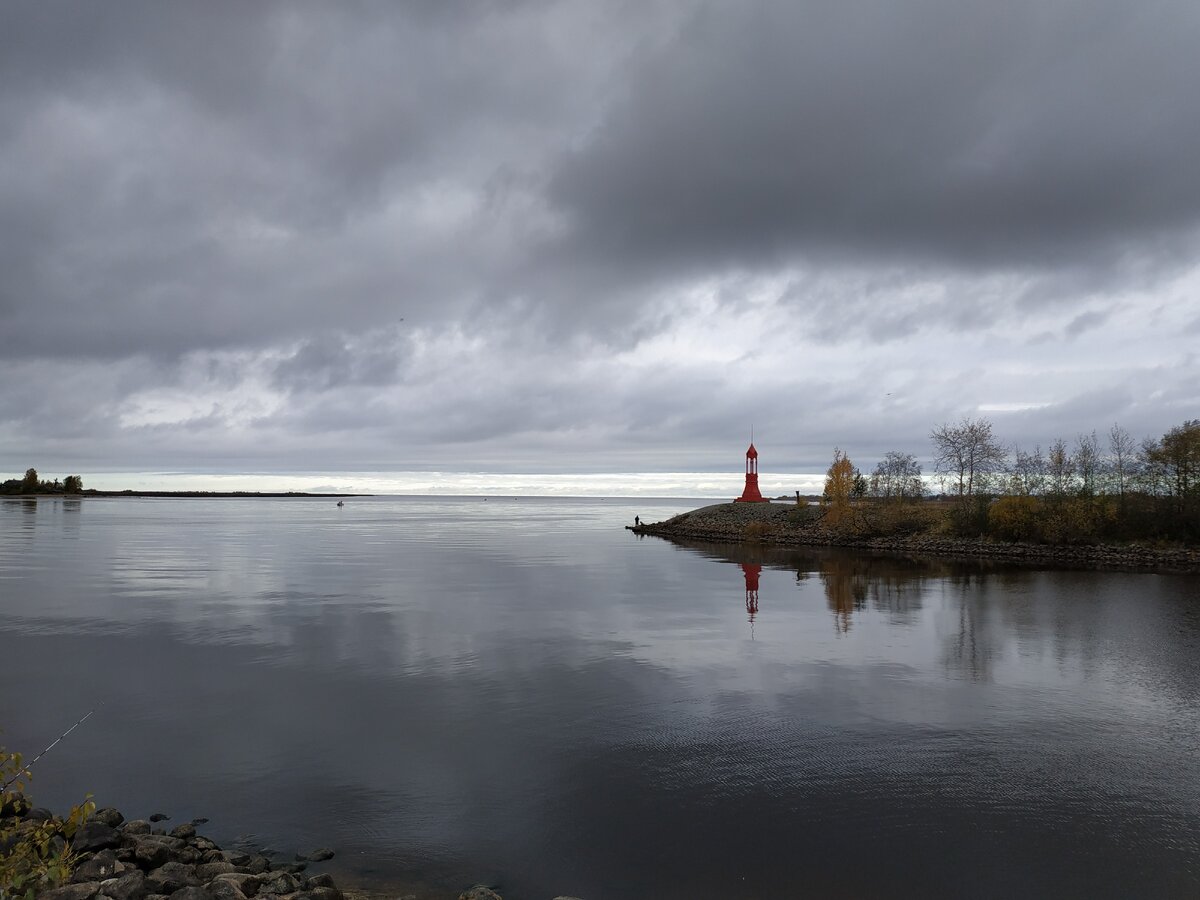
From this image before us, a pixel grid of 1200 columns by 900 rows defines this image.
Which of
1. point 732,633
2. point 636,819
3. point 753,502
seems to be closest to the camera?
point 636,819

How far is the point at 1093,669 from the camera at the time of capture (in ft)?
52.6

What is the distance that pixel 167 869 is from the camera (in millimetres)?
7219

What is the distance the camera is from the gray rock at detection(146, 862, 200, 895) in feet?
22.7

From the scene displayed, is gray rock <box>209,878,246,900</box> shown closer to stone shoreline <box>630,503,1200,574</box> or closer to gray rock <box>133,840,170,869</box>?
gray rock <box>133,840,170,869</box>

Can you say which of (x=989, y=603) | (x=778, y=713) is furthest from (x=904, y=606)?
(x=778, y=713)

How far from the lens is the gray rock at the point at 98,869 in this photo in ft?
23.4

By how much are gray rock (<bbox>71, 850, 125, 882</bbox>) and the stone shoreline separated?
45.4m

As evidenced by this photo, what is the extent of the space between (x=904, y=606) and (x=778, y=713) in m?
15.2

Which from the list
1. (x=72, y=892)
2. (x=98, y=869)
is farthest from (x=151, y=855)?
(x=72, y=892)

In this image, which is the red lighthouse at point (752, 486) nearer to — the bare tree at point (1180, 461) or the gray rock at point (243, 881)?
the bare tree at point (1180, 461)

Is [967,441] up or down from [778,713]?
up

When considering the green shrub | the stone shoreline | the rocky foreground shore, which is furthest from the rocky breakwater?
the stone shoreline

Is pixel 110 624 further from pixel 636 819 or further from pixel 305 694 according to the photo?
pixel 636 819

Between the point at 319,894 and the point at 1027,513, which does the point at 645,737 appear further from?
the point at 1027,513
